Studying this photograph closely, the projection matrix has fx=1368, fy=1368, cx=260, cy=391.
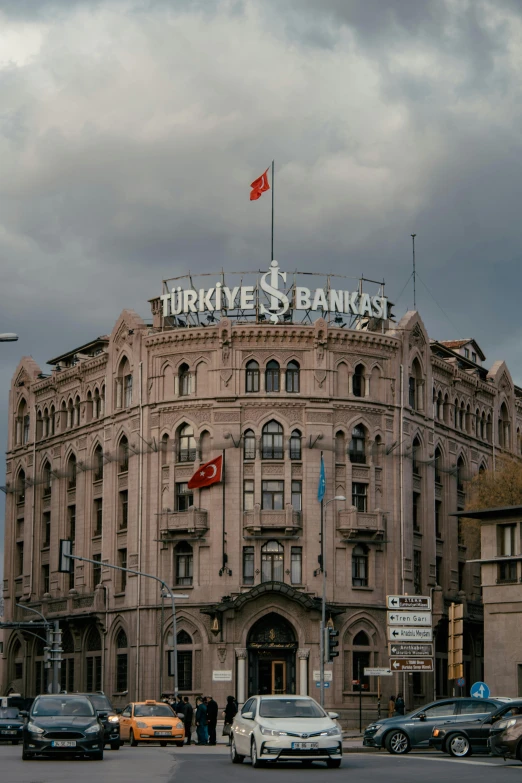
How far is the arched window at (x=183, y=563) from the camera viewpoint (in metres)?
75.2

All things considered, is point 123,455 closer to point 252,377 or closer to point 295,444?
point 252,377

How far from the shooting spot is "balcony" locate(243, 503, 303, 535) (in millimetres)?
73250

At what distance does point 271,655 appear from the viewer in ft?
240

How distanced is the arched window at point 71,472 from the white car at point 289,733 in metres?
56.8

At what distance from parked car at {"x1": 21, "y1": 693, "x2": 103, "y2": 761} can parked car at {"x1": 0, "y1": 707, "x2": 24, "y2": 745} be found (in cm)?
1361

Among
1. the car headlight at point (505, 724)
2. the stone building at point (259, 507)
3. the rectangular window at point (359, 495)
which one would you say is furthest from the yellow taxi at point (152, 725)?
the rectangular window at point (359, 495)

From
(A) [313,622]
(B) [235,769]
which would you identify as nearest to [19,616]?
(A) [313,622]

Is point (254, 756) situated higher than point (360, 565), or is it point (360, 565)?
point (360, 565)

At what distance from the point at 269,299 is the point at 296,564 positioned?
14.9 m

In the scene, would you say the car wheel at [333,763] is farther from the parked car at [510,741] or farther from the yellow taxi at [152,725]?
the yellow taxi at [152,725]

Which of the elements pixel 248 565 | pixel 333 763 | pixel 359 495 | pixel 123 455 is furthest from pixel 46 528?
pixel 333 763

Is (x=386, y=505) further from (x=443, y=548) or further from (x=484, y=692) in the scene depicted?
(x=484, y=692)

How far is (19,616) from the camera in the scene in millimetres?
92312

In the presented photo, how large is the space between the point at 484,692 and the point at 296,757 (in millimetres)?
16793
